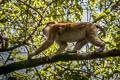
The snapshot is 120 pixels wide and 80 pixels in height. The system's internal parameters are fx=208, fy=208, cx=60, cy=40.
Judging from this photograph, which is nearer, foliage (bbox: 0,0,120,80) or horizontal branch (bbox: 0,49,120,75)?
horizontal branch (bbox: 0,49,120,75)

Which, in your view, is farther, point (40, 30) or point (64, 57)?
point (40, 30)

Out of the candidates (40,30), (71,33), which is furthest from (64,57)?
(40,30)

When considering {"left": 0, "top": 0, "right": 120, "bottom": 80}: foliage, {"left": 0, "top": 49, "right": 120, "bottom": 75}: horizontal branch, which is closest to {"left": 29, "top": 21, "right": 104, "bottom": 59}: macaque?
{"left": 0, "top": 0, "right": 120, "bottom": 80}: foliage

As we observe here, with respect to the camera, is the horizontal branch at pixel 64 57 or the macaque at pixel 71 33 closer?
the horizontal branch at pixel 64 57

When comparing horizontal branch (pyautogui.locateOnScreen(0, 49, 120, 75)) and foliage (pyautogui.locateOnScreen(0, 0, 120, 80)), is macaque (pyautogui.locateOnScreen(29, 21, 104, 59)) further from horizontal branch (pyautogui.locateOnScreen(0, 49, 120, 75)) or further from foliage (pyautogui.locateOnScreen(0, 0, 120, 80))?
horizontal branch (pyautogui.locateOnScreen(0, 49, 120, 75))

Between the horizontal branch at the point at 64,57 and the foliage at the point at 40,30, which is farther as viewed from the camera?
the foliage at the point at 40,30

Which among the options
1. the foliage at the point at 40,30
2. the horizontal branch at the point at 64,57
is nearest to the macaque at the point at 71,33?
the foliage at the point at 40,30

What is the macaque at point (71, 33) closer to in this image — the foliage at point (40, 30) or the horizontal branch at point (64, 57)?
the foliage at point (40, 30)

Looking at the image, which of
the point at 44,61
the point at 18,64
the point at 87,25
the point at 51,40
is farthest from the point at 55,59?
the point at 87,25

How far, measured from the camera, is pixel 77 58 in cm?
524

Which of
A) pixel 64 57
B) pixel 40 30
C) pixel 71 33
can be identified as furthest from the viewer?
pixel 40 30

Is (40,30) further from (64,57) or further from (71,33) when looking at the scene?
(64,57)

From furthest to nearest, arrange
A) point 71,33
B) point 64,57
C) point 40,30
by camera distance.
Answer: point 40,30 → point 71,33 → point 64,57

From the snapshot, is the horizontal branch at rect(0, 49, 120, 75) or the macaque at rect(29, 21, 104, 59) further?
the macaque at rect(29, 21, 104, 59)
